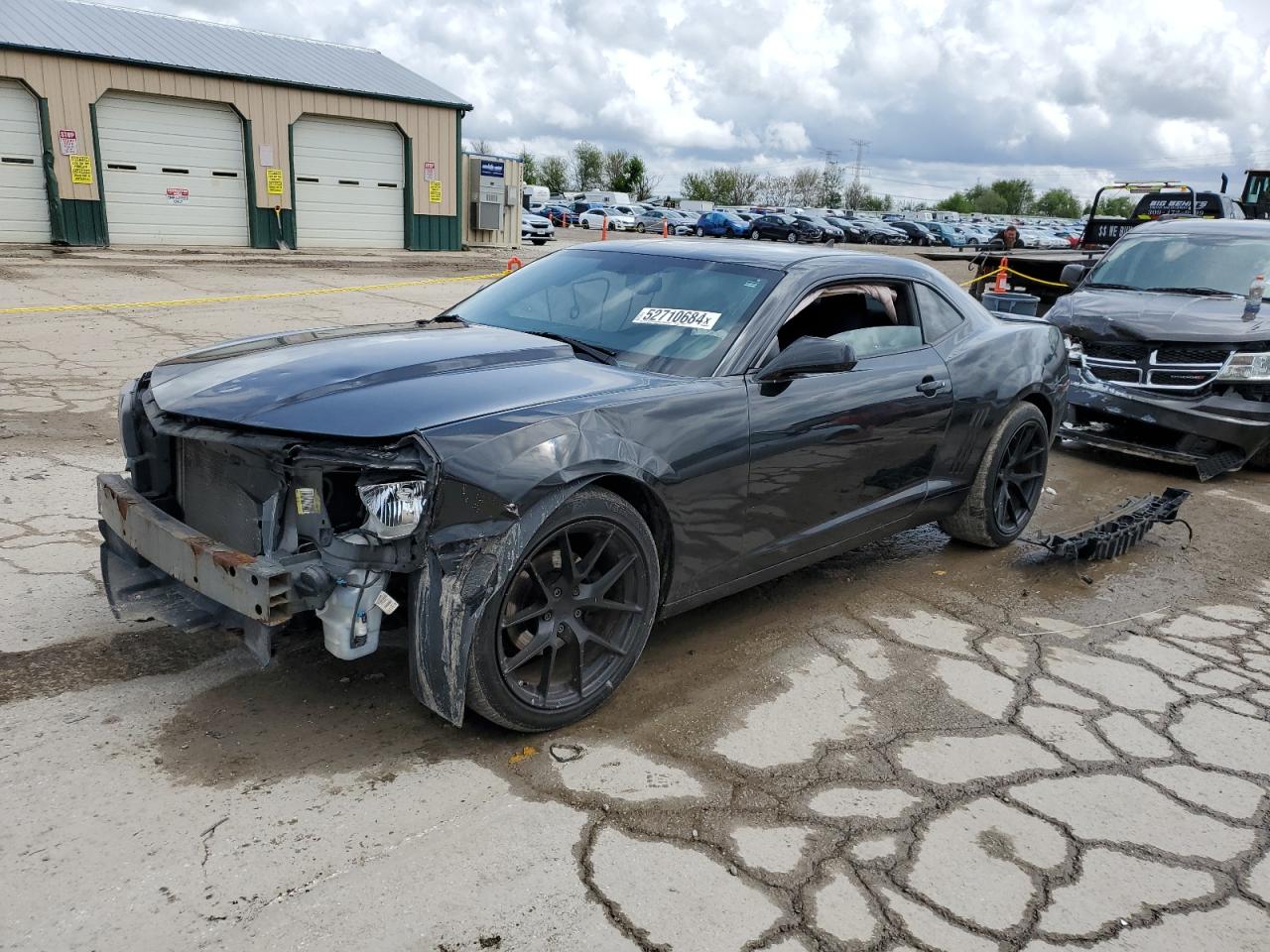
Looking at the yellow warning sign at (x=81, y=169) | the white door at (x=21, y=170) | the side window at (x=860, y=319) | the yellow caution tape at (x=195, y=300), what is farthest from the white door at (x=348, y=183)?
the side window at (x=860, y=319)

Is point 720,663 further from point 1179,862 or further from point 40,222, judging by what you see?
point 40,222

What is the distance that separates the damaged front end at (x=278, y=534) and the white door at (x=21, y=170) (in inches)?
794

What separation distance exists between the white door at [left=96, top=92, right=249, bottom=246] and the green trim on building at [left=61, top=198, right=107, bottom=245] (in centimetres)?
23

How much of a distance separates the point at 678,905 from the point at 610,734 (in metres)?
0.88

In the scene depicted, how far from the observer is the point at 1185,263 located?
8.55 metres

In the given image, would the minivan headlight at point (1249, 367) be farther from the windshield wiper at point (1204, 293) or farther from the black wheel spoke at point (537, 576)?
the black wheel spoke at point (537, 576)

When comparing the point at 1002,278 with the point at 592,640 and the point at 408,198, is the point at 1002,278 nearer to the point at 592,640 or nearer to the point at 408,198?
the point at 592,640

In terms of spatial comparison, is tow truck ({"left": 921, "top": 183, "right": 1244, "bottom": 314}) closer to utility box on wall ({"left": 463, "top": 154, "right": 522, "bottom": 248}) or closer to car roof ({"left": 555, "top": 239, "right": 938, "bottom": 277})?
car roof ({"left": 555, "top": 239, "right": 938, "bottom": 277})

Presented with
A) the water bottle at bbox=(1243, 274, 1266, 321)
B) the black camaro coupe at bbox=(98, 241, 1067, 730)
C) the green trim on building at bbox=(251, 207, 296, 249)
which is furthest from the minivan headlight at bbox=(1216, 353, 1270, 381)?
the green trim on building at bbox=(251, 207, 296, 249)

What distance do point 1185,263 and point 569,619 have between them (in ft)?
24.3

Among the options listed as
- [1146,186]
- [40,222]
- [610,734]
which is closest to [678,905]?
[610,734]

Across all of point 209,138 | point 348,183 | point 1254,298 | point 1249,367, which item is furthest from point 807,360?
point 348,183

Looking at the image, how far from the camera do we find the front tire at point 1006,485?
5.34m

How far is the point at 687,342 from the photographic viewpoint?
3992 mm
